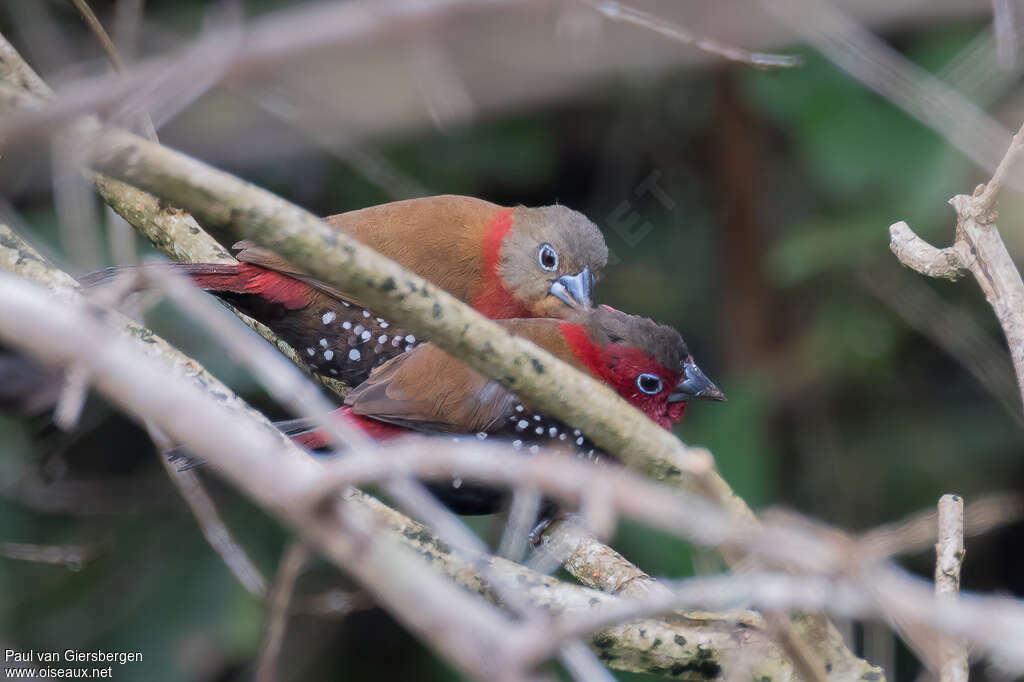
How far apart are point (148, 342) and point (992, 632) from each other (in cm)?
230

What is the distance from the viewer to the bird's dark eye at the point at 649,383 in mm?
3266

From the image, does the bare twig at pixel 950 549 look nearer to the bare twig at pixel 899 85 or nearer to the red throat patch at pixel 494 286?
the bare twig at pixel 899 85

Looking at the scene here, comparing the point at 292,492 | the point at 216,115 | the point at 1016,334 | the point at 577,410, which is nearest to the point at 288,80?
the point at 216,115

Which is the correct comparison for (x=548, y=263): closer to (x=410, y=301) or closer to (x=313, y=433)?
(x=313, y=433)

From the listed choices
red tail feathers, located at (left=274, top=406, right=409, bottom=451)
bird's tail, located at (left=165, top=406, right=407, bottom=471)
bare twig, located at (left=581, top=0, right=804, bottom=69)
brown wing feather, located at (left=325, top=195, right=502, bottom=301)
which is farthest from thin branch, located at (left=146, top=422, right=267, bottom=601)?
bare twig, located at (left=581, top=0, right=804, bottom=69)

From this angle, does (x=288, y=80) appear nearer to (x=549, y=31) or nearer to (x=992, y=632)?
(x=549, y=31)

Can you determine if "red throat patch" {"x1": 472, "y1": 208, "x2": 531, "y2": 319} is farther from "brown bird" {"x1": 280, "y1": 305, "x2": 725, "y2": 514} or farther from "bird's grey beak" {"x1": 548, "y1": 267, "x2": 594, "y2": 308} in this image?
"brown bird" {"x1": 280, "y1": 305, "x2": 725, "y2": 514}

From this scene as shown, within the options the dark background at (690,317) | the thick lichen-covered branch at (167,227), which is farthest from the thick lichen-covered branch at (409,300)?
the dark background at (690,317)

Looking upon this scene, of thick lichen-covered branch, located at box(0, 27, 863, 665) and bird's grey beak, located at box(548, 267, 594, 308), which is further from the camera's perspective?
bird's grey beak, located at box(548, 267, 594, 308)

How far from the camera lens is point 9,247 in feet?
9.17

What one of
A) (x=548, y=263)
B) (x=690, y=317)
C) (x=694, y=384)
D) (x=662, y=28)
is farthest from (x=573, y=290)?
(x=690, y=317)

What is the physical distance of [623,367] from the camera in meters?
3.26

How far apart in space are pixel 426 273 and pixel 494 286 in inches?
12.1

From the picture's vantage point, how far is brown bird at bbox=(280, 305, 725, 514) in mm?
3000
